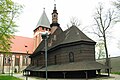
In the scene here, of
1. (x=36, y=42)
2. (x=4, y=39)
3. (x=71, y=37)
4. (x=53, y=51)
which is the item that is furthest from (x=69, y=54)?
(x=36, y=42)

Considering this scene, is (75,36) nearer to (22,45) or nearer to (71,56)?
(71,56)

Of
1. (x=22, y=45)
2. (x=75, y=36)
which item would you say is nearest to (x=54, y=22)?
(x=75, y=36)

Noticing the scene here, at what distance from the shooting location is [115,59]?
113 ft

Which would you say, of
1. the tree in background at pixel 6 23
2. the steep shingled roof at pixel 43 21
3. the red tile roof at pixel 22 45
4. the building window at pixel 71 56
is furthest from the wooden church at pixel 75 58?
the red tile roof at pixel 22 45

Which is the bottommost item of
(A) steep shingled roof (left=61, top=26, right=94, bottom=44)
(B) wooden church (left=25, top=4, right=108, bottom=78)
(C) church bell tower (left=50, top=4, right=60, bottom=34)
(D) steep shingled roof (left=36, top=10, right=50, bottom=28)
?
(B) wooden church (left=25, top=4, right=108, bottom=78)

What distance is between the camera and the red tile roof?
Answer: 5067 centimetres

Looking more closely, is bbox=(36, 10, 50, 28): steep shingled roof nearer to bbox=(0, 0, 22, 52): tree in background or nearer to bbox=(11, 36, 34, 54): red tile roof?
bbox=(11, 36, 34, 54): red tile roof

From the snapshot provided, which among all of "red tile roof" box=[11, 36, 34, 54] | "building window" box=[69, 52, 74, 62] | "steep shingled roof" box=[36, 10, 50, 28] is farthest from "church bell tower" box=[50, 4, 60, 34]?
"red tile roof" box=[11, 36, 34, 54]

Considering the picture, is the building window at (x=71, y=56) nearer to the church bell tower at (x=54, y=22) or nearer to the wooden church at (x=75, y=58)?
the wooden church at (x=75, y=58)

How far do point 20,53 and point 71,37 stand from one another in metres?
30.7

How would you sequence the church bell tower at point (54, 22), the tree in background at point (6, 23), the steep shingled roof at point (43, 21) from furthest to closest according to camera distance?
1. the steep shingled roof at point (43, 21)
2. the church bell tower at point (54, 22)
3. the tree in background at point (6, 23)

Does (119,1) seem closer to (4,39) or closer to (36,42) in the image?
(4,39)

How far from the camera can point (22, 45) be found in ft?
174

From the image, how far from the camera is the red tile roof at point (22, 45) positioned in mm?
50675
